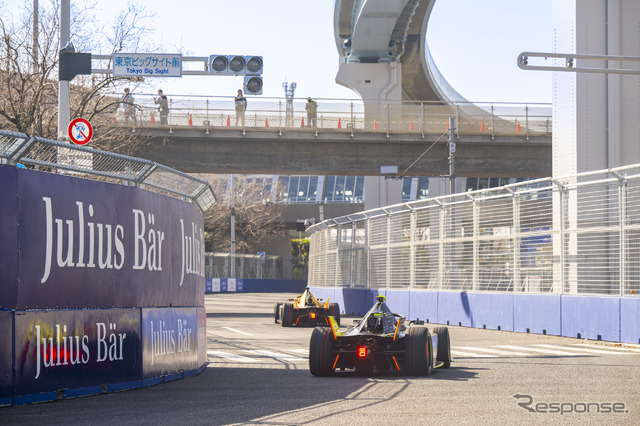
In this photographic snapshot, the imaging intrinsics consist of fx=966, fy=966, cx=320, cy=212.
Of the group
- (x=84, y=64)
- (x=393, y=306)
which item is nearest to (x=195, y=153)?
(x=393, y=306)

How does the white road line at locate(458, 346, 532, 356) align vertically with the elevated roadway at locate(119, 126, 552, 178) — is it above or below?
below

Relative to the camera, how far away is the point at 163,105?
117ft

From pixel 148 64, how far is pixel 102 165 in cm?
1139

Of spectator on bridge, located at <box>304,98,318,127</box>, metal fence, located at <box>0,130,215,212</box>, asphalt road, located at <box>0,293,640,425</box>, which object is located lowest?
asphalt road, located at <box>0,293,640,425</box>

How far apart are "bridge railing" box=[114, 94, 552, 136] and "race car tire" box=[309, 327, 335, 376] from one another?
82.3 feet

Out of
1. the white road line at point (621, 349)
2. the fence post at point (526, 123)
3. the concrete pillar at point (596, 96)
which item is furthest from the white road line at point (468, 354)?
the fence post at point (526, 123)

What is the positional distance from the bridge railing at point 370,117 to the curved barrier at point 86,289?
2475 cm

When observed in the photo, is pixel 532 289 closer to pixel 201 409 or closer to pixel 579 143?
pixel 579 143

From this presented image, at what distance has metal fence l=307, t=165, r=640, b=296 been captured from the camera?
18.1 meters

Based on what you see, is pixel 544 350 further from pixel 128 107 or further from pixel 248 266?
pixel 248 266

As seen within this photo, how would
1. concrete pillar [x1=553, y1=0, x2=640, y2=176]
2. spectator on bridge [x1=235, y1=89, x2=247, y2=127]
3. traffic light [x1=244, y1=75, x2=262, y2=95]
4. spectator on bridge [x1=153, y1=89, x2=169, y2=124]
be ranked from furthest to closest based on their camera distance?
1. spectator on bridge [x1=235, y1=89, x2=247, y2=127]
2. spectator on bridge [x1=153, y1=89, x2=169, y2=124]
3. concrete pillar [x1=553, y1=0, x2=640, y2=176]
4. traffic light [x1=244, y1=75, x2=262, y2=95]

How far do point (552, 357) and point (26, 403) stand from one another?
27.3 feet

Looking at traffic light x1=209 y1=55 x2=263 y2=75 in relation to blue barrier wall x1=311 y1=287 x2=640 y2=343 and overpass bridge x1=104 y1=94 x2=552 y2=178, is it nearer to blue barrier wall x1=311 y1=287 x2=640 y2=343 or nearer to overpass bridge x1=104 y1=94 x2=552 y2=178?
blue barrier wall x1=311 y1=287 x2=640 y2=343

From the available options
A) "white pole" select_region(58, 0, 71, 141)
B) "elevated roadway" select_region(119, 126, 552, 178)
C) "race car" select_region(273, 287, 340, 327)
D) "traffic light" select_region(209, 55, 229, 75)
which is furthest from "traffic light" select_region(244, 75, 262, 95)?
"elevated roadway" select_region(119, 126, 552, 178)
